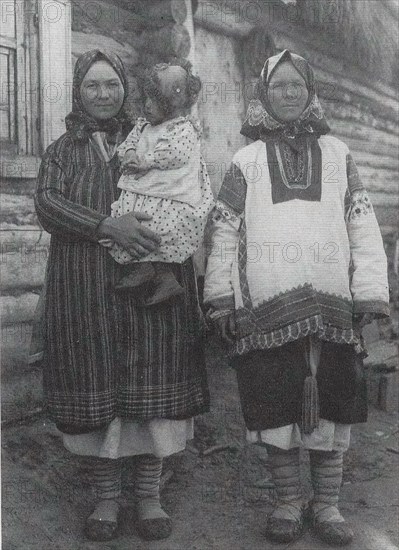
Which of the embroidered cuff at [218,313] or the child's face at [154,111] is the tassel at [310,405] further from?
the child's face at [154,111]

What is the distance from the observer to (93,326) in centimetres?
211

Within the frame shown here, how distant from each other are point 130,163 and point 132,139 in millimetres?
123

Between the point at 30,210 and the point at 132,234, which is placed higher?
the point at 30,210

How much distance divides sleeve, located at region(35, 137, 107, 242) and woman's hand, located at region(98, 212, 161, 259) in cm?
4

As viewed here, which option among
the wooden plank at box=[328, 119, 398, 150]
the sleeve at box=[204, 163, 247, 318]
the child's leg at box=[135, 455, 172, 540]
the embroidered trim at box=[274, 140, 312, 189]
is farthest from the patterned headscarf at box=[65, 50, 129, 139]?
the wooden plank at box=[328, 119, 398, 150]

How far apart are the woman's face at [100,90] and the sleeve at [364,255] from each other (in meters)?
0.87

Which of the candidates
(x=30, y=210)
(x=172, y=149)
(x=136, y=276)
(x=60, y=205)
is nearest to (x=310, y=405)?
(x=136, y=276)

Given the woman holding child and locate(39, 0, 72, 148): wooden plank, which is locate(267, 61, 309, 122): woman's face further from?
locate(39, 0, 72, 148): wooden plank

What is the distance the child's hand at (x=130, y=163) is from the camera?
2.03m

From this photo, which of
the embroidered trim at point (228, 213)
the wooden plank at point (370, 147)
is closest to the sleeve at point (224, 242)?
the embroidered trim at point (228, 213)

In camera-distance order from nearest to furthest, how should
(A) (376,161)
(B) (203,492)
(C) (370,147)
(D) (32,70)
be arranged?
(B) (203,492)
(D) (32,70)
(C) (370,147)
(A) (376,161)

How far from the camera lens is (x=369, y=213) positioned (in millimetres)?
2209

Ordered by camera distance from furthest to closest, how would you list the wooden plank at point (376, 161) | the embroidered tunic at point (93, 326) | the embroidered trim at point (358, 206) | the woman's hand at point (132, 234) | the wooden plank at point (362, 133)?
the wooden plank at point (376, 161) → the wooden plank at point (362, 133) → the embroidered trim at point (358, 206) → the embroidered tunic at point (93, 326) → the woman's hand at point (132, 234)

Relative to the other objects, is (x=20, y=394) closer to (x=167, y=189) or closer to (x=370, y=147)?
(x=167, y=189)
